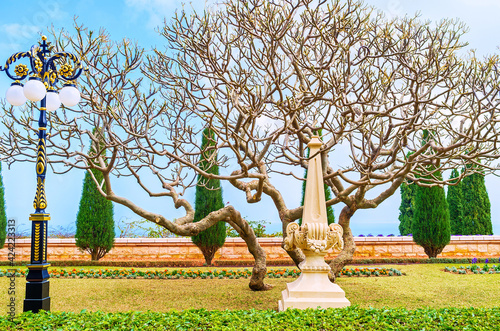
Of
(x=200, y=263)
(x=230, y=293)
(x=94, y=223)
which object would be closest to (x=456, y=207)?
(x=200, y=263)

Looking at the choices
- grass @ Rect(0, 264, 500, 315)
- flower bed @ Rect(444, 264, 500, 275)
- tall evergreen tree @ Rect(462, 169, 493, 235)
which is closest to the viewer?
grass @ Rect(0, 264, 500, 315)

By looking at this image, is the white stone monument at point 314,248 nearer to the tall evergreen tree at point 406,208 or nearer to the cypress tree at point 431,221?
the cypress tree at point 431,221

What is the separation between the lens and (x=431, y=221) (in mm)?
14828

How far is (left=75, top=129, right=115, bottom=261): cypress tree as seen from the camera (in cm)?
1434

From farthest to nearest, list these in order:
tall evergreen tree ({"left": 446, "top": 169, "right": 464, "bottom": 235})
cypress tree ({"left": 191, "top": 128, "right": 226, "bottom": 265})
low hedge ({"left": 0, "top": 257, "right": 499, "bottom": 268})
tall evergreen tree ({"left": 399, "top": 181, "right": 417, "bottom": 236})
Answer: tall evergreen tree ({"left": 399, "top": 181, "right": 417, "bottom": 236}) → tall evergreen tree ({"left": 446, "top": 169, "right": 464, "bottom": 235}) → cypress tree ({"left": 191, "top": 128, "right": 226, "bottom": 265}) → low hedge ({"left": 0, "top": 257, "right": 499, "bottom": 268})

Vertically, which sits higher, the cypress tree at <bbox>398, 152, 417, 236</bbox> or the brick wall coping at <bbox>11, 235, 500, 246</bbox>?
the cypress tree at <bbox>398, 152, 417, 236</bbox>

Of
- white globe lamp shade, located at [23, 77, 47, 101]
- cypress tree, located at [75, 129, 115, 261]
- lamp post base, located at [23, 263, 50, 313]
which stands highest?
white globe lamp shade, located at [23, 77, 47, 101]

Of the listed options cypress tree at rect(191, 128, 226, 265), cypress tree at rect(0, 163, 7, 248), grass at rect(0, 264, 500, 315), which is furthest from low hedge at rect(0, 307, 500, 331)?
cypress tree at rect(0, 163, 7, 248)

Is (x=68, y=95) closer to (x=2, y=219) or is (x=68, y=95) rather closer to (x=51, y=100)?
(x=51, y=100)

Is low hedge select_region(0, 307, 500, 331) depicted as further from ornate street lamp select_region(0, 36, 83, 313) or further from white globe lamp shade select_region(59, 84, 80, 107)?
white globe lamp shade select_region(59, 84, 80, 107)

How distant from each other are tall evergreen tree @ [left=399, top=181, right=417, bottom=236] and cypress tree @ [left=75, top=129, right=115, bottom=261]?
13.0m

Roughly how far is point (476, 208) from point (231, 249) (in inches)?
447

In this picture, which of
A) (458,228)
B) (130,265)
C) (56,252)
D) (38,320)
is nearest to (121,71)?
(38,320)

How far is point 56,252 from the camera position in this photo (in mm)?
15266
